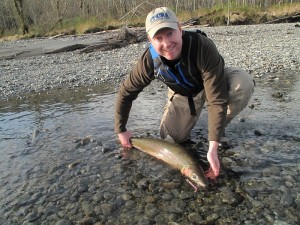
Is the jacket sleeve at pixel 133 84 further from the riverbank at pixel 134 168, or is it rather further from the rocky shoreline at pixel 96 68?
the rocky shoreline at pixel 96 68

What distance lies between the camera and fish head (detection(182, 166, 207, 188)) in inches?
127

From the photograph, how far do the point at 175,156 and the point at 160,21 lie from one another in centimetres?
148

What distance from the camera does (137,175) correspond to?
3695 mm

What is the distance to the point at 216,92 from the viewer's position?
11.0 feet

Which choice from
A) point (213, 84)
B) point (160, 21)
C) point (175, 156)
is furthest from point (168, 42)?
point (175, 156)

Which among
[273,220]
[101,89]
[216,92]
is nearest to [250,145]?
[216,92]

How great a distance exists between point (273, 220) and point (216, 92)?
1299mm

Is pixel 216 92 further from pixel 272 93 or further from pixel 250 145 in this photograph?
pixel 272 93

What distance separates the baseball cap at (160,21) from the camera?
3084 mm

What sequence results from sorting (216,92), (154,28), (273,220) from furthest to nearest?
(216,92), (154,28), (273,220)

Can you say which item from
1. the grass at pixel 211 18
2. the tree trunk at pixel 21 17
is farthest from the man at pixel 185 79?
the tree trunk at pixel 21 17

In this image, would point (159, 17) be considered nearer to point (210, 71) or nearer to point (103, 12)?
point (210, 71)

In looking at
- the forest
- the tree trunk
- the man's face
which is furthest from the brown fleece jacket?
the tree trunk

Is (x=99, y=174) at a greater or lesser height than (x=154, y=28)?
lesser
